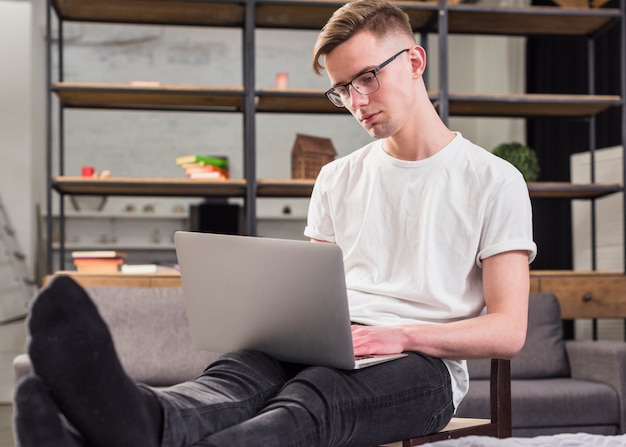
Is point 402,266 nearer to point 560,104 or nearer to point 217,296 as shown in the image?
point 217,296

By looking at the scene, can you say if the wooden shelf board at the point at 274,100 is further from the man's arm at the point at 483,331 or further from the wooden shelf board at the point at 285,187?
the man's arm at the point at 483,331

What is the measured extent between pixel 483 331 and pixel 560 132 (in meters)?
4.33

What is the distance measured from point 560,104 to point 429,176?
2.52 m

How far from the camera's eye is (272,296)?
1383mm

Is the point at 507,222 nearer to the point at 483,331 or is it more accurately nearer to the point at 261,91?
the point at 483,331

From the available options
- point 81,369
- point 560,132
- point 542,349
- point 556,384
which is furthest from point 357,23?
point 560,132

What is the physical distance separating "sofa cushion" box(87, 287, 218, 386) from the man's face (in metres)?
1.64

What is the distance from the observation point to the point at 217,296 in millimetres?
1459

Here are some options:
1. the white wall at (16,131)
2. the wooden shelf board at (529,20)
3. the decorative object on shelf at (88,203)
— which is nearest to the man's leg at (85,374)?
the wooden shelf board at (529,20)

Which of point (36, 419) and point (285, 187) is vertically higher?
point (285, 187)

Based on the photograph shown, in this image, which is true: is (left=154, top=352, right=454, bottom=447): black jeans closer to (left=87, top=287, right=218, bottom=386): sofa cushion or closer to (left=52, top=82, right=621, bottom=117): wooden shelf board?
Answer: (left=87, top=287, right=218, bottom=386): sofa cushion

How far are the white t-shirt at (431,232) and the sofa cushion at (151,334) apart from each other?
Answer: 1.49 meters

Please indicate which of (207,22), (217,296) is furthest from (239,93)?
(217,296)

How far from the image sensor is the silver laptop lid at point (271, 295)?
1.33m
